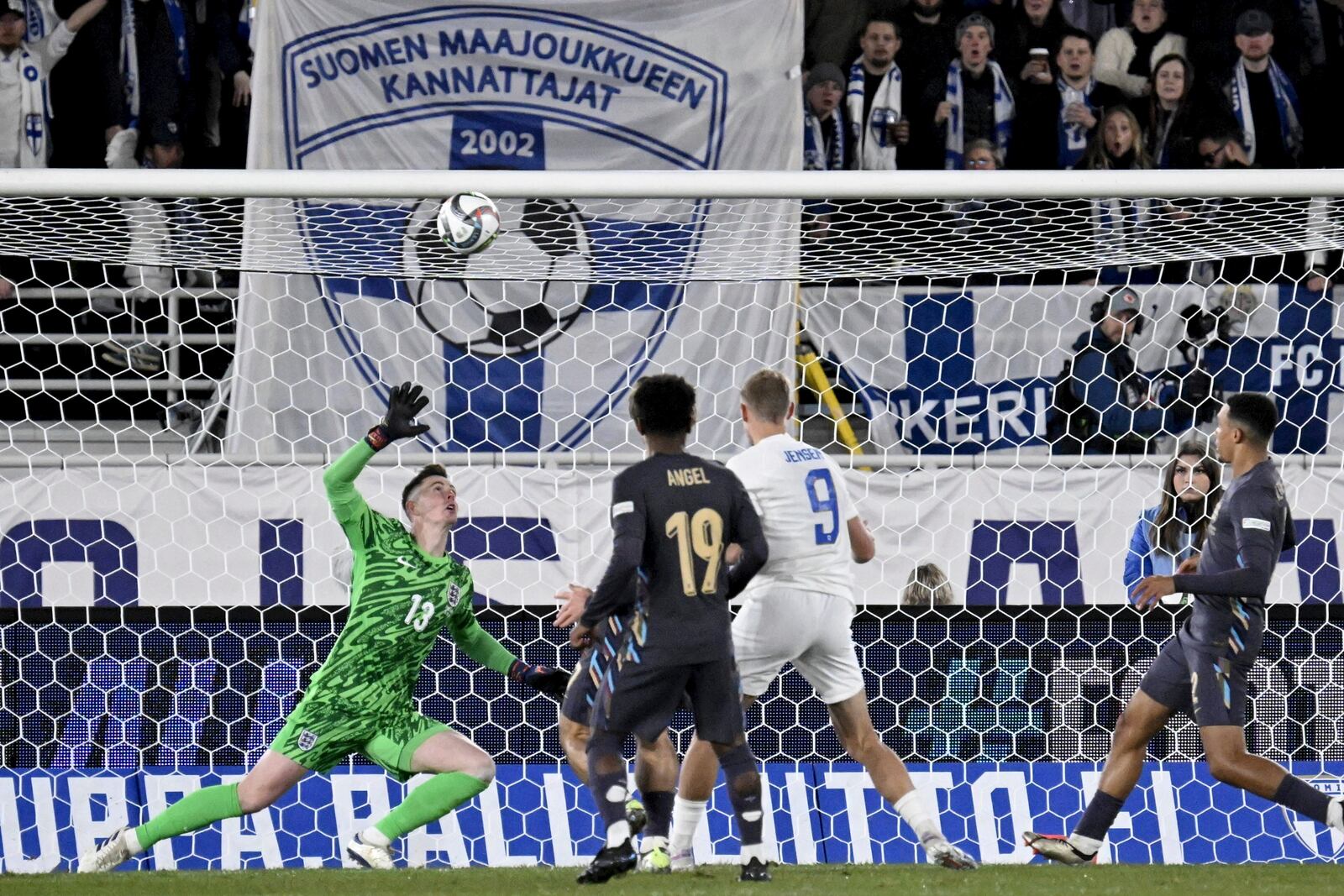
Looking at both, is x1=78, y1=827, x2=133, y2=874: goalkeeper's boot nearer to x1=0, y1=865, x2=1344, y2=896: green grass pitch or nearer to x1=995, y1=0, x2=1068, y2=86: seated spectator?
x1=0, y1=865, x2=1344, y2=896: green grass pitch

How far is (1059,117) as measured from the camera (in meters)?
10.5

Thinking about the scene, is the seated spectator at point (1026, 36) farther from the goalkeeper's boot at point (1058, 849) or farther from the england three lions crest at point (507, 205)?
the goalkeeper's boot at point (1058, 849)

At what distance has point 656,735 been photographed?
5.05m

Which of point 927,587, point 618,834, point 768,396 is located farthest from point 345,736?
point 927,587

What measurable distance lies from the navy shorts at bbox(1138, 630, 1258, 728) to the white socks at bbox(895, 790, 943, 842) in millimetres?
853

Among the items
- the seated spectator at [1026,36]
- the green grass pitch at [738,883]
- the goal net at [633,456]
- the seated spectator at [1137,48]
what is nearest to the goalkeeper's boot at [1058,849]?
the green grass pitch at [738,883]

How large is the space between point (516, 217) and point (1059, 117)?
4.11 meters

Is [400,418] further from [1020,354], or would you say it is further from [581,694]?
[1020,354]

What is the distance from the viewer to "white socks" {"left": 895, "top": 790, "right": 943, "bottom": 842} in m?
5.47

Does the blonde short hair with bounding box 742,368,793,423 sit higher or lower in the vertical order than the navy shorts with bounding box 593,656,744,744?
higher

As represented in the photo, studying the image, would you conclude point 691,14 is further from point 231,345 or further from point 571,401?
point 231,345

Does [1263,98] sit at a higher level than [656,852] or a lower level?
higher

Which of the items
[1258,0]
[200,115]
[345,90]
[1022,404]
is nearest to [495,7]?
[345,90]

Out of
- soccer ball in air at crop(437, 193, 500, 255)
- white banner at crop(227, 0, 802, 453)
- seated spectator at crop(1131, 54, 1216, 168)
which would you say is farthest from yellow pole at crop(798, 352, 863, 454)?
soccer ball in air at crop(437, 193, 500, 255)
